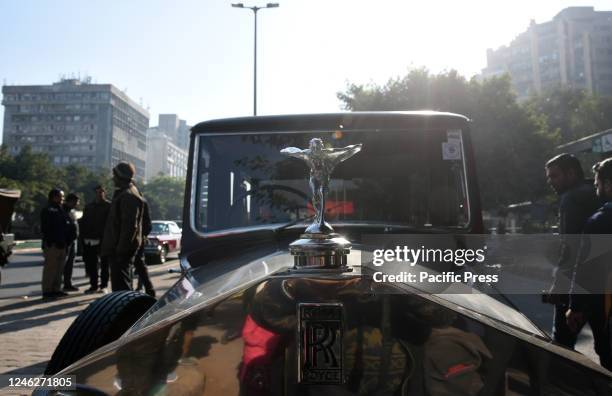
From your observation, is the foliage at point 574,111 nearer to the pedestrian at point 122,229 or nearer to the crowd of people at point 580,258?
the crowd of people at point 580,258

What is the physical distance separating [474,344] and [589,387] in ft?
0.87

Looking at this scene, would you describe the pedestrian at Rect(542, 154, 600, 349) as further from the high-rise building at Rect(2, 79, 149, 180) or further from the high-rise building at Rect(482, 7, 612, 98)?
the high-rise building at Rect(2, 79, 149, 180)

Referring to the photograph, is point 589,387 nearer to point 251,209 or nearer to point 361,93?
point 251,209

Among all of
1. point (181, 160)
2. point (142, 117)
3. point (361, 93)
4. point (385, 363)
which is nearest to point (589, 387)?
point (385, 363)

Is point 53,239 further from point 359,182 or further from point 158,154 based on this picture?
point 158,154

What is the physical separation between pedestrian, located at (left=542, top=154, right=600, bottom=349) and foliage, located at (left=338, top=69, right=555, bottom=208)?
69.0ft

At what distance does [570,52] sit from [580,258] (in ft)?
364

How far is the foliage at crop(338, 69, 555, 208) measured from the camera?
24.0 meters

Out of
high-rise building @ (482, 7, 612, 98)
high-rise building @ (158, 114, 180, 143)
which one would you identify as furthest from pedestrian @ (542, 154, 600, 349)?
high-rise building @ (158, 114, 180, 143)

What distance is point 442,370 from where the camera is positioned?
1189 mm

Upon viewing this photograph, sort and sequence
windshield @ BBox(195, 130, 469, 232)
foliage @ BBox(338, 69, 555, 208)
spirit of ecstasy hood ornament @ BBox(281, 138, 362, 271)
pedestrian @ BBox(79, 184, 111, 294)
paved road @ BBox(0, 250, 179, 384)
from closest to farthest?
spirit of ecstasy hood ornament @ BBox(281, 138, 362, 271) < windshield @ BBox(195, 130, 469, 232) < paved road @ BBox(0, 250, 179, 384) < pedestrian @ BBox(79, 184, 111, 294) < foliage @ BBox(338, 69, 555, 208)

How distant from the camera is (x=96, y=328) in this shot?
209 cm

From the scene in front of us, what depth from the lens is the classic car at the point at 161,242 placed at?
658 inches

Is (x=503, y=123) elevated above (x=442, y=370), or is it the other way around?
(x=503, y=123)
